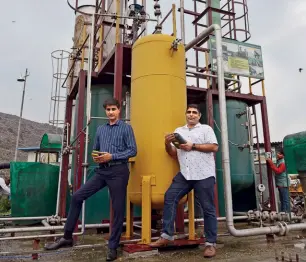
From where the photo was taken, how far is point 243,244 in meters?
4.21

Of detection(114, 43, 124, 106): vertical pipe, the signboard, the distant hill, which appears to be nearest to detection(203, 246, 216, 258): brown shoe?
detection(114, 43, 124, 106): vertical pipe

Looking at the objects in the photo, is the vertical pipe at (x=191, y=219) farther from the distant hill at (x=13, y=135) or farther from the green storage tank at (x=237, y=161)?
the distant hill at (x=13, y=135)

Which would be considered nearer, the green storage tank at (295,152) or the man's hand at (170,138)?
the man's hand at (170,138)

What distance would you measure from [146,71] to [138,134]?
0.90 m

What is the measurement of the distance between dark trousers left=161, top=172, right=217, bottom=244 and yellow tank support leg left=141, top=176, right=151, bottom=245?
0.22 m

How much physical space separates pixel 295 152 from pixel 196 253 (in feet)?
6.08

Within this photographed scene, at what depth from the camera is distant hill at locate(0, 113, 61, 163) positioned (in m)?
23.5

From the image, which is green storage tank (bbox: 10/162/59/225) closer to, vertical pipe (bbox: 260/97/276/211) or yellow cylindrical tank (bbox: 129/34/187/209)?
yellow cylindrical tank (bbox: 129/34/187/209)

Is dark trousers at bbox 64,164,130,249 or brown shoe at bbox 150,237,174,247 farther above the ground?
dark trousers at bbox 64,164,130,249

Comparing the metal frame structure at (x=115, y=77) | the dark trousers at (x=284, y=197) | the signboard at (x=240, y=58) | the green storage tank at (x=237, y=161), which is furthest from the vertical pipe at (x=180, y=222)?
the signboard at (x=240, y=58)

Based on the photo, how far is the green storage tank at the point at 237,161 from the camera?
7.46 m

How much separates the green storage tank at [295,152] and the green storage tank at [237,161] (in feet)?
10.2

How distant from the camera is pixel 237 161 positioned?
7570 millimetres

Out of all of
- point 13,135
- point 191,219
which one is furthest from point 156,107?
point 13,135
